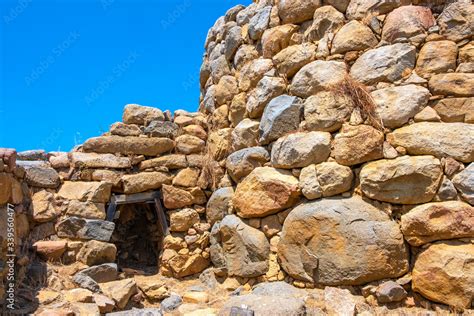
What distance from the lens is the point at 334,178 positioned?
365 centimetres

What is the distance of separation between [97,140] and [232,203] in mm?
2109

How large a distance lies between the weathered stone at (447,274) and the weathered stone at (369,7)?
2.23m

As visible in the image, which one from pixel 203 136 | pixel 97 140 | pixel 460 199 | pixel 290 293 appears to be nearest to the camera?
pixel 460 199

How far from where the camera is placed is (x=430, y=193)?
3342 millimetres

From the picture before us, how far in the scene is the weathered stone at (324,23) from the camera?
419 centimetres

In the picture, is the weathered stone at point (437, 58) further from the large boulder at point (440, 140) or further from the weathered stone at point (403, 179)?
the weathered stone at point (403, 179)

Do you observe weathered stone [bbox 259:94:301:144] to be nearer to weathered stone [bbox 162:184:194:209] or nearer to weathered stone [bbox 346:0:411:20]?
weathered stone [bbox 346:0:411:20]

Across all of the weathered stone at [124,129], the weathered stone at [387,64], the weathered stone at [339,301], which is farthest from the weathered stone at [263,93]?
the weathered stone at [339,301]

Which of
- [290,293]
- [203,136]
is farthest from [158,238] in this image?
[290,293]

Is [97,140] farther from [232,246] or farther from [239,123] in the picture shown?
[232,246]

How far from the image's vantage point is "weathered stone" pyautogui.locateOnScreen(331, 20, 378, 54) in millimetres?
3941

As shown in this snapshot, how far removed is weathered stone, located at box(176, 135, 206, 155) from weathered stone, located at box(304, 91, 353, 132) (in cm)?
211

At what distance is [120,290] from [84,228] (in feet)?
3.16

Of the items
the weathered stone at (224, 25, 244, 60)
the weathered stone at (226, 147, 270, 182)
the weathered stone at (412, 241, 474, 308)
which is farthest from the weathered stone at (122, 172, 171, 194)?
the weathered stone at (412, 241, 474, 308)
